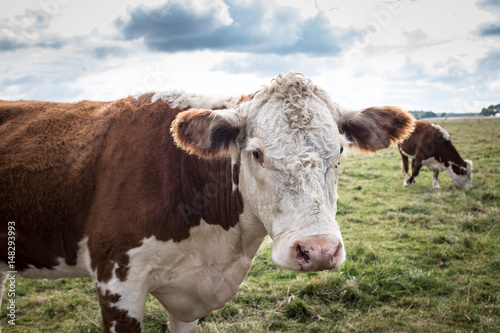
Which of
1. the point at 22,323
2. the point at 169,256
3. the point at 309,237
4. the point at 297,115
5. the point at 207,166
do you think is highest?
the point at 297,115

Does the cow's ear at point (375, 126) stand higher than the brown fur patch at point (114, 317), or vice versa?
the cow's ear at point (375, 126)

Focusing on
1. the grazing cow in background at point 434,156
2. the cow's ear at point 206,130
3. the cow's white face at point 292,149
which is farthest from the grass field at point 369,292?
the grazing cow in background at point 434,156

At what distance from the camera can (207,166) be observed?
10.3ft

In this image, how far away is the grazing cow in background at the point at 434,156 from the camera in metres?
11.6

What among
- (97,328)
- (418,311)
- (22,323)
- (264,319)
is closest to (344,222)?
(418,311)

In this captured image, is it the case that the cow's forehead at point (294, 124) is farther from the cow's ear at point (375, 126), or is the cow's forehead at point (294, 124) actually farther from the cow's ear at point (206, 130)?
the cow's ear at point (375, 126)

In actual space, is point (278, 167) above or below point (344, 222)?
above

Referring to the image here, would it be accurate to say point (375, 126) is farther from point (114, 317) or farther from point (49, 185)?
point (49, 185)

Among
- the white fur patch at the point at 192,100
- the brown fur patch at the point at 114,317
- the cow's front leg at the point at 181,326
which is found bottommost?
the cow's front leg at the point at 181,326

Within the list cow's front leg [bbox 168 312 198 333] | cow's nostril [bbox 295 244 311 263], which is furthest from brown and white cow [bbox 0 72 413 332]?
cow's front leg [bbox 168 312 198 333]

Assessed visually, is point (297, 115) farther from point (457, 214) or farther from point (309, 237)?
point (457, 214)

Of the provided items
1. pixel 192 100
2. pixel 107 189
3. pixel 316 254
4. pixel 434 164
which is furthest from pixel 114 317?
pixel 434 164

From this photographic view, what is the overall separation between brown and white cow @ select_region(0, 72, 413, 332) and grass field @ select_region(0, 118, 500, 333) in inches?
36.5

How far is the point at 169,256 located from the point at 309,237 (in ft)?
4.23
